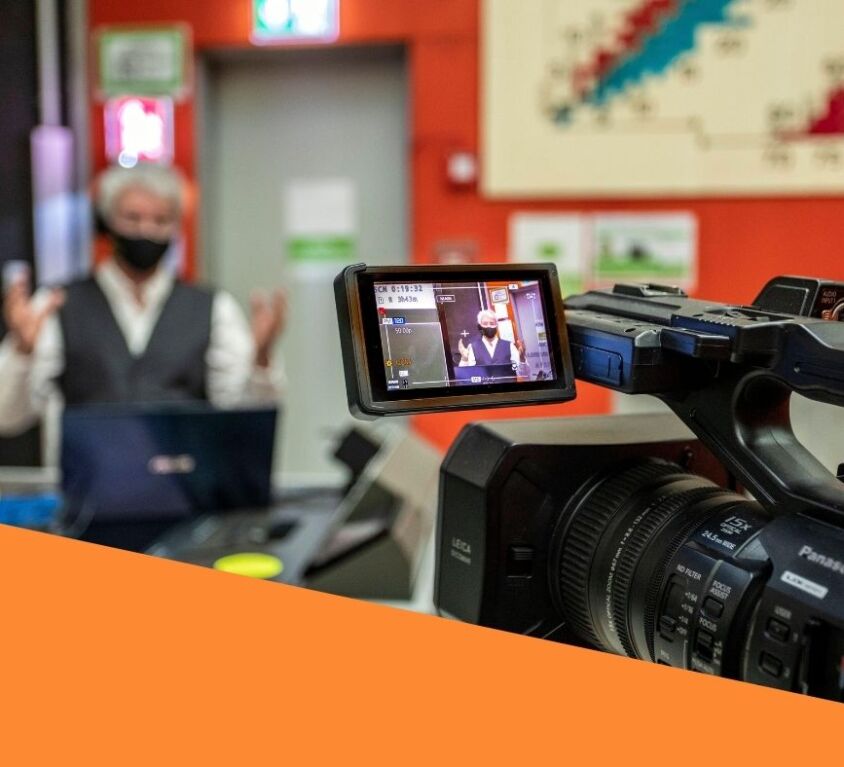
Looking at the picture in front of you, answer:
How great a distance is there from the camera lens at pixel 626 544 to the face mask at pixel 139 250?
1879 millimetres

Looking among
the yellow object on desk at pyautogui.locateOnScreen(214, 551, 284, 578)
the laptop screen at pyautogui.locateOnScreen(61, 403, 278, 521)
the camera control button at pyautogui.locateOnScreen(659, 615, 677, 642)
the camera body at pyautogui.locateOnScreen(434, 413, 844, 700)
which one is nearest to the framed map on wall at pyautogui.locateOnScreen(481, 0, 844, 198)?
the laptop screen at pyautogui.locateOnScreen(61, 403, 278, 521)

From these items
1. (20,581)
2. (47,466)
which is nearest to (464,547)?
(20,581)

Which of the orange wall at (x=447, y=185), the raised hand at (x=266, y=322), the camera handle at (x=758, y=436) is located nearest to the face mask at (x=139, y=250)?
the raised hand at (x=266, y=322)

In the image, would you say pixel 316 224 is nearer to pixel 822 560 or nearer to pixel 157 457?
pixel 157 457

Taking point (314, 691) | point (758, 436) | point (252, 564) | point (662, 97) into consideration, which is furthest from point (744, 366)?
point (662, 97)

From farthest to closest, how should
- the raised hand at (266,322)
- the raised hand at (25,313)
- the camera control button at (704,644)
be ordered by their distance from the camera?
the raised hand at (266,322)
the raised hand at (25,313)
the camera control button at (704,644)

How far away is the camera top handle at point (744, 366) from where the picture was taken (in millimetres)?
516

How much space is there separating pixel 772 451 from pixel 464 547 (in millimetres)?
243

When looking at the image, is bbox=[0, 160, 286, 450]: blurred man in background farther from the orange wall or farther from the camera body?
the camera body

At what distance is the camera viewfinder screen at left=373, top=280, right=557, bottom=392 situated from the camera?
607 millimetres

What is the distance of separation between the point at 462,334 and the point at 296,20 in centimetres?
266

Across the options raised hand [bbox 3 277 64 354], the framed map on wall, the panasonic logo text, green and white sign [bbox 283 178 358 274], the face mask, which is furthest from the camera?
green and white sign [bbox 283 178 358 274]

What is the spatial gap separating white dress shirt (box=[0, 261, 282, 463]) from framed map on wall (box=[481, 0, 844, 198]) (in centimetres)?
101

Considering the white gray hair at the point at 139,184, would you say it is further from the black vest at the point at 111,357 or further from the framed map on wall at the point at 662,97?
the framed map on wall at the point at 662,97
